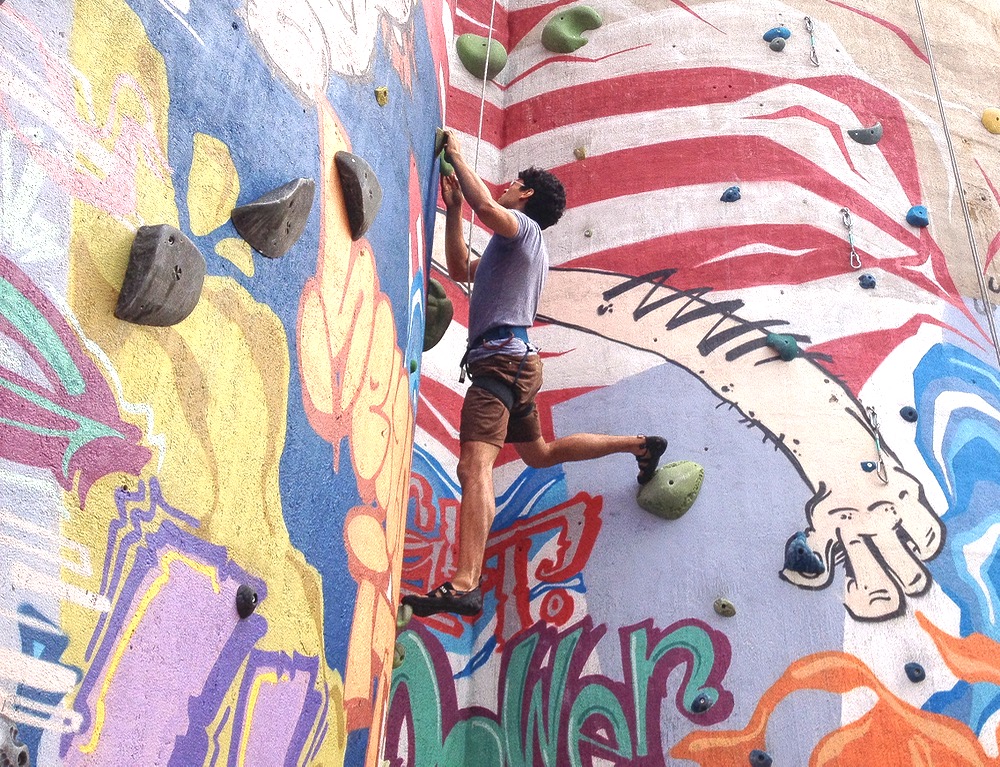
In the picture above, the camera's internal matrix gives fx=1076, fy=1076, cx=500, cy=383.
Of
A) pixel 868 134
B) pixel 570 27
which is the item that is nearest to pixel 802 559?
pixel 868 134

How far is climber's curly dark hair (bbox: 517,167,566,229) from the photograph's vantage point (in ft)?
15.0

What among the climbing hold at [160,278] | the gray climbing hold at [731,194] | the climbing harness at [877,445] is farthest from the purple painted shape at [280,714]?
the gray climbing hold at [731,194]

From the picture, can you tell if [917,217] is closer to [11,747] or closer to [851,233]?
[851,233]

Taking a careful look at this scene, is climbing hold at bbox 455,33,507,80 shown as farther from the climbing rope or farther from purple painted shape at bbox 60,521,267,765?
purple painted shape at bbox 60,521,267,765

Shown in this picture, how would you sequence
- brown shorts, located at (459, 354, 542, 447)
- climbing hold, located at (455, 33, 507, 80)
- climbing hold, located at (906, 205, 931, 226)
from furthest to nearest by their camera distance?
1. climbing hold, located at (455, 33, 507, 80)
2. climbing hold, located at (906, 205, 931, 226)
3. brown shorts, located at (459, 354, 542, 447)

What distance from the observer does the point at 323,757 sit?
2.82 meters

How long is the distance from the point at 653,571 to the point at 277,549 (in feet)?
8.86

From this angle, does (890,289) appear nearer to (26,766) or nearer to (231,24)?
(231,24)

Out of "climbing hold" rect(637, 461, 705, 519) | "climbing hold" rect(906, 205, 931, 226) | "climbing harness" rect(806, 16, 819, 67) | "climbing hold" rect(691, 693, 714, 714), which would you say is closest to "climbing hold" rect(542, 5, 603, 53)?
"climbing harness" rect(806, 16, 819, 67)

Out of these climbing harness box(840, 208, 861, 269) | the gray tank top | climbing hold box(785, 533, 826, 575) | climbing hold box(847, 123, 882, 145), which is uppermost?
climbing hold box(847, 123, 882, 145)

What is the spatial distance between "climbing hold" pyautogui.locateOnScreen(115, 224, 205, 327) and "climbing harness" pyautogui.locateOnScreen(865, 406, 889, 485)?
3698mm

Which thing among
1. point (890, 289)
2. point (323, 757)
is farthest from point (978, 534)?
point (323, 757)

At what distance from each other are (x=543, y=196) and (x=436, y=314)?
0.73m

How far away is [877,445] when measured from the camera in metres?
5.05
